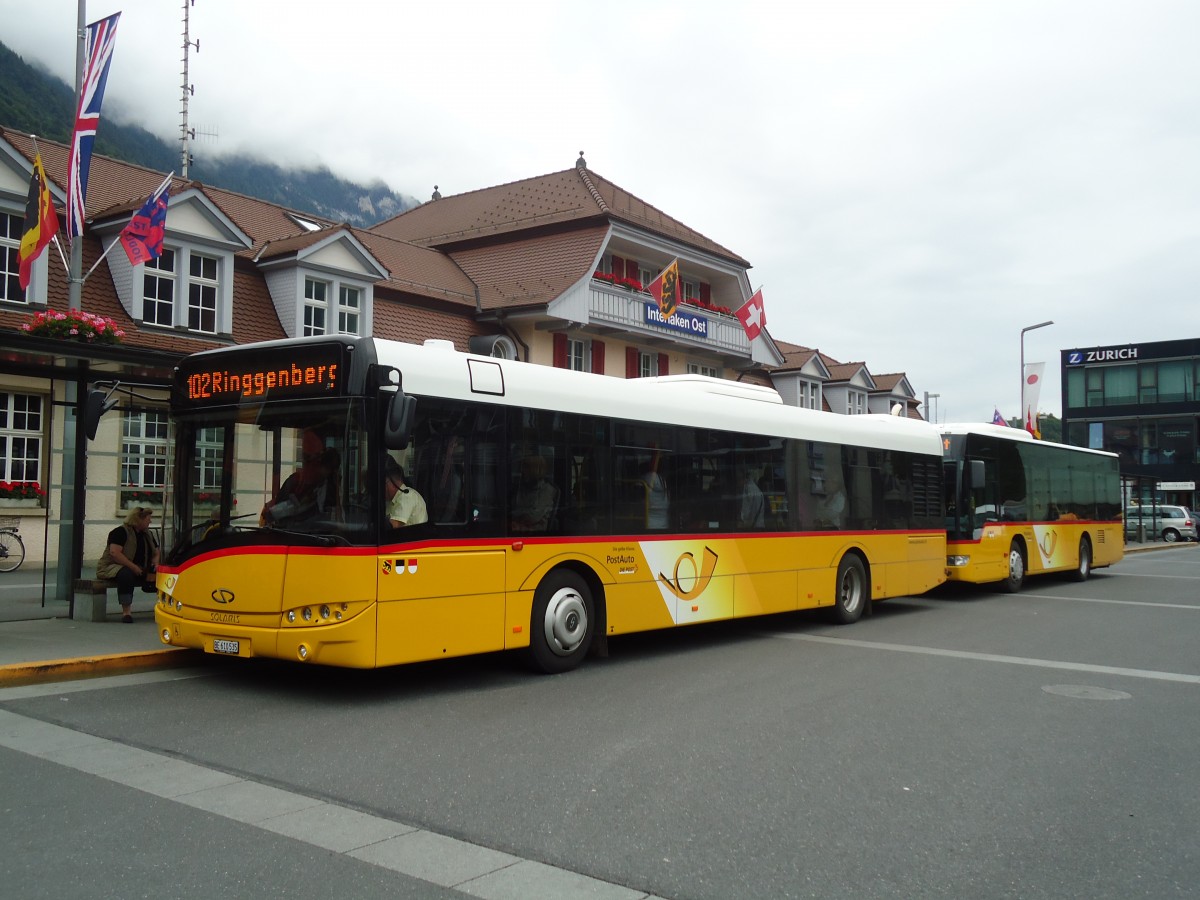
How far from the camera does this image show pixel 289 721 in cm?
764

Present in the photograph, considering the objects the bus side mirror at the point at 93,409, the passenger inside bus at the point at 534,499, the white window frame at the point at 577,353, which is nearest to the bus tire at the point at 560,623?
the passenger inside bus at the point at 534,499

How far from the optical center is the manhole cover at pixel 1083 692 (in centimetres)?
916

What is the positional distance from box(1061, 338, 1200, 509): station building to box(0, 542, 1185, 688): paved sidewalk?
72.6 meters

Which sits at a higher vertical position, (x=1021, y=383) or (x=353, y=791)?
(x=1021, y=383)

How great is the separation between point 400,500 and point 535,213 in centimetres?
2674

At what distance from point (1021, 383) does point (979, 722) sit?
1377 inches

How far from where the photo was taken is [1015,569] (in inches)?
804

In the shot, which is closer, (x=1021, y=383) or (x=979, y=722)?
(x=979, y=722)

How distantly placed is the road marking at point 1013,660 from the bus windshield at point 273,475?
6680 mm

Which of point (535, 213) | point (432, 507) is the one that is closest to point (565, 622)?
point (432, 507)

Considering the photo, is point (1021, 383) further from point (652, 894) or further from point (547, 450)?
point (652, 894)

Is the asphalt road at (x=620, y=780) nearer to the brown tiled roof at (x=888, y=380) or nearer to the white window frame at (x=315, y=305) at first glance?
the white window frame at (x=315, y=305)

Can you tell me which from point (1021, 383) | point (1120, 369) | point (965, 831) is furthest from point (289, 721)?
point (1120, 369)

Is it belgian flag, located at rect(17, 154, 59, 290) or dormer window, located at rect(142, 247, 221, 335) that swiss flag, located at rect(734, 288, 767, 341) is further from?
belgian flag, located at rect(17, 154, 59, 290)
